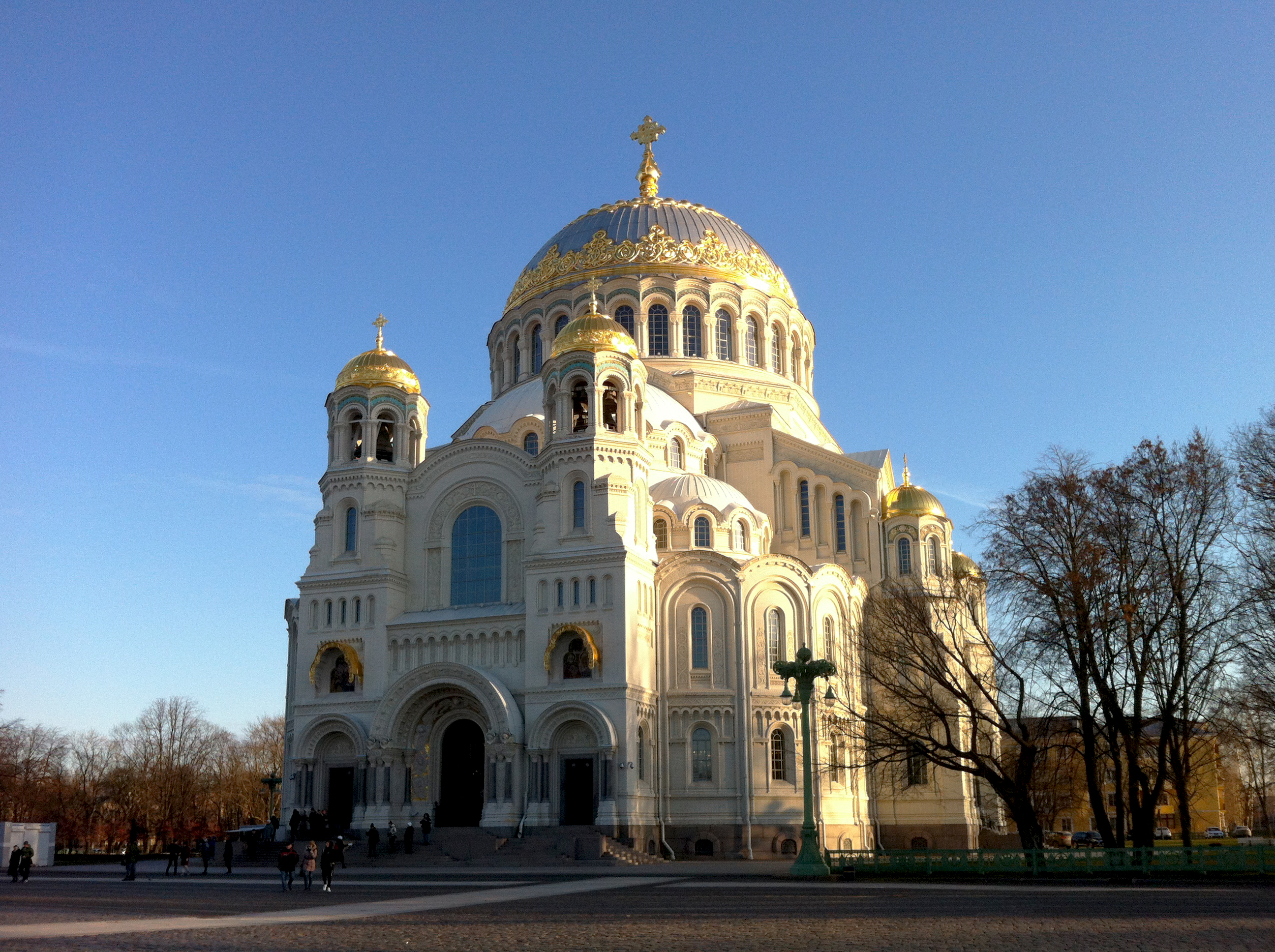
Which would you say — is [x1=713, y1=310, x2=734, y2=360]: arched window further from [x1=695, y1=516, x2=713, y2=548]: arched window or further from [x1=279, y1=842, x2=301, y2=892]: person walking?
[x1=279, y1=842, x2=301, y2=892]: person walking

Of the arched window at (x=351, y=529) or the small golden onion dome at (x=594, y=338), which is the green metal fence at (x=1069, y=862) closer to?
the small golden onion dome at (x=594, y=338)

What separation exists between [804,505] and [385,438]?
16.0 metres

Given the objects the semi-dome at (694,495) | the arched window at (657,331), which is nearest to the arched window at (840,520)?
the semi-dome at (694,495)

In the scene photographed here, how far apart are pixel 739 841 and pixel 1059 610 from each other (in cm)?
1508

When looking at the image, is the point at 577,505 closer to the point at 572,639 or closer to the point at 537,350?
the point at 572,639

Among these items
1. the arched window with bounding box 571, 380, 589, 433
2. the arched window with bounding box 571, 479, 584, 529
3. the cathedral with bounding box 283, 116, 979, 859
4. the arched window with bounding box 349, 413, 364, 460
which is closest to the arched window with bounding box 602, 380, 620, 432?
the cathedral with bounding box 283, 116, 979, 859

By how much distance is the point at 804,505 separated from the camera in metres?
48.2

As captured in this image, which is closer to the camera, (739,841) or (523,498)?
(739,841)

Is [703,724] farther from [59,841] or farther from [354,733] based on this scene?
[59,841]

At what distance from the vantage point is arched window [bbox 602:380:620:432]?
40031mm

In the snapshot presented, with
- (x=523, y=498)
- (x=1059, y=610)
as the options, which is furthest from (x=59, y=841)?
(x=1059, y=610)

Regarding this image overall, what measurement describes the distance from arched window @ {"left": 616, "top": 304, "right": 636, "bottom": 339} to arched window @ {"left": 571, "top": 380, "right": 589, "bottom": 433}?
12.2 meters

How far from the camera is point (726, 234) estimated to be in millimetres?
56250

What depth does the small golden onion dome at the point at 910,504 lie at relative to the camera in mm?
48094
